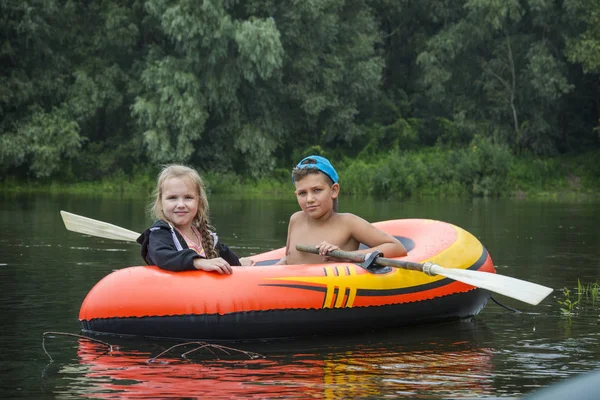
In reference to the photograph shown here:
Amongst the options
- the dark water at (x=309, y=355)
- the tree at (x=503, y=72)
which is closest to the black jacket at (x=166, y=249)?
the dark water at (x=309, y=355)

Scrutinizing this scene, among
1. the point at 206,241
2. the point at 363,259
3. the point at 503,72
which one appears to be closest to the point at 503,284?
the point at 363,259

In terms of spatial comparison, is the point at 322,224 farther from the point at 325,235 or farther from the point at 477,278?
the point at 477,278

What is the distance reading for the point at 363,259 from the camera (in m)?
6.48

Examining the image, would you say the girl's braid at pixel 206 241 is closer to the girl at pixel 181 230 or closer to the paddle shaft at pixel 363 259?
the girl at pixel 181 230

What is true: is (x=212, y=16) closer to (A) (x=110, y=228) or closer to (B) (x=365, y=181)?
(B) (x=365, y=181)

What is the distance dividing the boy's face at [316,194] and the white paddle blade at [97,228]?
1.21 metres

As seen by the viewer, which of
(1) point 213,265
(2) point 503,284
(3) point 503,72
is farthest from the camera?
(3) point 503,72

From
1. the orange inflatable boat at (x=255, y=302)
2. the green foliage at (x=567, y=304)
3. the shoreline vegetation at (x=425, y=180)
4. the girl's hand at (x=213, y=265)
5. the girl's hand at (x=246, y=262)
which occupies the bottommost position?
the green foliage at (x=567, y=304)

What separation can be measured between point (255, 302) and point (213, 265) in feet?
1.01

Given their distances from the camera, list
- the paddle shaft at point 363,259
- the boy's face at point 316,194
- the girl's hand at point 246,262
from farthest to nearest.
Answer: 1. the girl's hand at point 246,262
2. the boy's face at point 316,194
3. the paddle shaft at point 363,259

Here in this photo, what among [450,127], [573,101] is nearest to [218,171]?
[450,127]

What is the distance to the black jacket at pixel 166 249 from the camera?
6047 mm

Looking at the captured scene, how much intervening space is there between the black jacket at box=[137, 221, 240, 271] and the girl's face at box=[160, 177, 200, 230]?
82 millimetres

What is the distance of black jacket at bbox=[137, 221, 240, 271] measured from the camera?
605 centimetres
